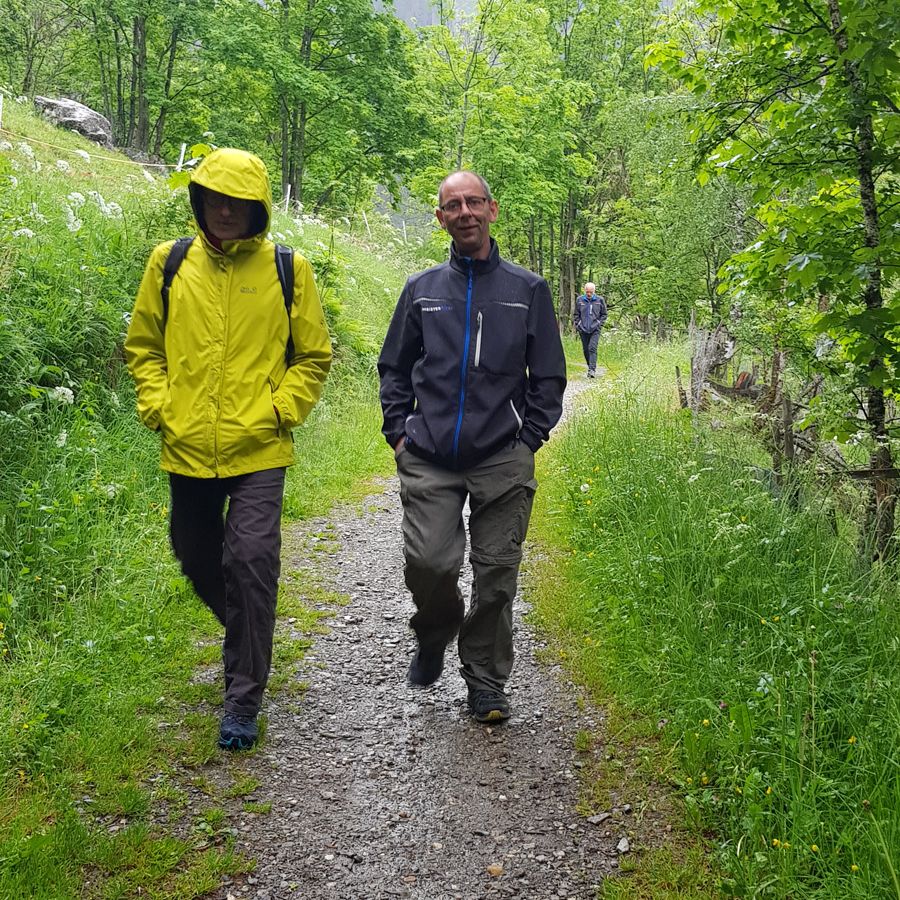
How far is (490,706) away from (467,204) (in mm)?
2384

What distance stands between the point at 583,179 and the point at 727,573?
31.6 m

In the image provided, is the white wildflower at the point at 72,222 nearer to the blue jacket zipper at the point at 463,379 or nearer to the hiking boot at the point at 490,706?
the blue jacket zipper at the point at 463,379

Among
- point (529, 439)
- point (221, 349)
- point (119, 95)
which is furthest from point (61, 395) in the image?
point (119, 95)

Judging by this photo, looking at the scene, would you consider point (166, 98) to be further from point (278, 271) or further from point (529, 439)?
point (529, 439)

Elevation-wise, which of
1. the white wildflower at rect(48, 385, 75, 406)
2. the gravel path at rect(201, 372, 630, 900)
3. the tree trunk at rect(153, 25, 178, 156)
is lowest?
the gravel path at rect(201, 372, 630, 900)

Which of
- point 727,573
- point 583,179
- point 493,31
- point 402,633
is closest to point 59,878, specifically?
point 402,633

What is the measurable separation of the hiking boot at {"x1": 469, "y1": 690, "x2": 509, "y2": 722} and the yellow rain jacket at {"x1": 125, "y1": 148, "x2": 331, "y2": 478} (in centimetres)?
151

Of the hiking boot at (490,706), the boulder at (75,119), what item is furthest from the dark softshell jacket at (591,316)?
the boulder at (75,119)

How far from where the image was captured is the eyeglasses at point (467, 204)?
12.2 ft

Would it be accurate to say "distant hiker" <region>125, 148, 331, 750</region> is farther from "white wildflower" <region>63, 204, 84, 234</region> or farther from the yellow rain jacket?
"white wildflower" <region>63, 204, 84, 234</region>

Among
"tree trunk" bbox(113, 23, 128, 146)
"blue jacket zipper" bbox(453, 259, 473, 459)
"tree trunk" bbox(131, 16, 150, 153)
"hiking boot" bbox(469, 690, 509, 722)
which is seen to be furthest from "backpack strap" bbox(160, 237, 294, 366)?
"tree trunk" bbox(113, 23, 128, 146)

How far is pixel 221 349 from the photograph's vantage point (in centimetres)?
362

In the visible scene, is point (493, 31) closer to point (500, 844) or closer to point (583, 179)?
point (500, 844)

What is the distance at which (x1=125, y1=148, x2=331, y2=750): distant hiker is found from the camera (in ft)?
11.8
